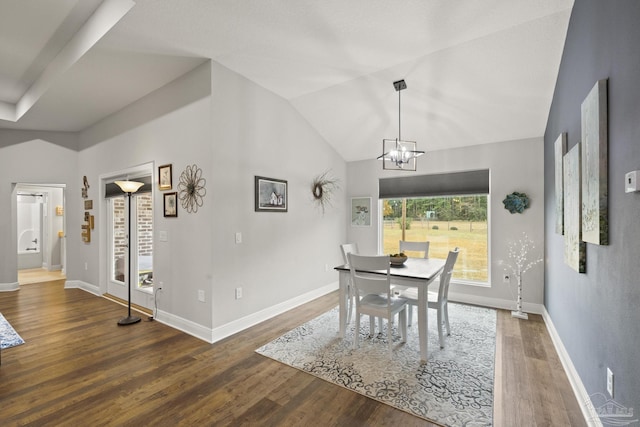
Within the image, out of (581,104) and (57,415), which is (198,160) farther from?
(581,104)

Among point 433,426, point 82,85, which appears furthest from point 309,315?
point 82,85

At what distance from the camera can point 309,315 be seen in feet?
12.9

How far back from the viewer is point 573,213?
212 centimetres

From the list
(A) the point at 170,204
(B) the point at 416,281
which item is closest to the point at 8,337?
(A) the point at 170,204

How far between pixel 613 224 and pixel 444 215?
3.44m

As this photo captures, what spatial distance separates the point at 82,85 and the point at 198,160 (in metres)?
1.94

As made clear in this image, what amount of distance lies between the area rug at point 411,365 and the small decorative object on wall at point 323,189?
80.5 inches

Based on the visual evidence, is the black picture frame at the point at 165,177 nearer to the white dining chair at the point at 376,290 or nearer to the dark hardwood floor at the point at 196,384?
the dark hardwood floor at the point at 196,384

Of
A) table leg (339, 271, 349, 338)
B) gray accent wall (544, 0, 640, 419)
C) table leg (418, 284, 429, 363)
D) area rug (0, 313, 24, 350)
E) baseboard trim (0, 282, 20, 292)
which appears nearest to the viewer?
gray accent wall (544, 0, 640, 419)

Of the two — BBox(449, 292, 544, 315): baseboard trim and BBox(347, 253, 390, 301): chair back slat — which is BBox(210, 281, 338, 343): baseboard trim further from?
BBox(449, 292, 544, 315): baseboard trim

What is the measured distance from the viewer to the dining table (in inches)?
107

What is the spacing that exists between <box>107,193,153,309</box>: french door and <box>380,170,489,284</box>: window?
3.87 meters

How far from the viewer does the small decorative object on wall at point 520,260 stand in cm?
398

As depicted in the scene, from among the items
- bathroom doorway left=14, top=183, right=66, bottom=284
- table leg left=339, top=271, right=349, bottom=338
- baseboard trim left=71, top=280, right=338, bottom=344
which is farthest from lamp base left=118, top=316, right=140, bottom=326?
bathroom doorway left=14, top=183, right=66, bottom=284
